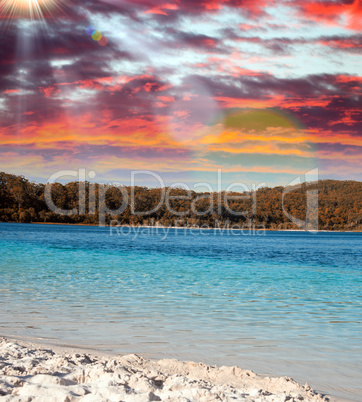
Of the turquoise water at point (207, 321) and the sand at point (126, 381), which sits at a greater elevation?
the sand at point (126, 381)

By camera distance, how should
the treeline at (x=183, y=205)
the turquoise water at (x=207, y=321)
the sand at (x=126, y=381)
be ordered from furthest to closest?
the treeline at (x=183, y=205), the turquoise water at (x=207, y=321), the sand at (x=126, y=381)

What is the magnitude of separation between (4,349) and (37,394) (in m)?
2.22

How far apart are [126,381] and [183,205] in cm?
15888

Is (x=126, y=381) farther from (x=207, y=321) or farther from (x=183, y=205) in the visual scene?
(x=183, y=205)

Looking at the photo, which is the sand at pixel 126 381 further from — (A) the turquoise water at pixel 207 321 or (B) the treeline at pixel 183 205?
(B) the treeline at pixel 183 205

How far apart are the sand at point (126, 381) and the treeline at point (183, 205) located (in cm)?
14533

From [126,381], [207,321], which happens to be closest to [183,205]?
[207,321]

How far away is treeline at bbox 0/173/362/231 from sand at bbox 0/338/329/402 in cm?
14533

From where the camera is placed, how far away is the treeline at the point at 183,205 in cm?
15225

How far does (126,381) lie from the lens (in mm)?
4750

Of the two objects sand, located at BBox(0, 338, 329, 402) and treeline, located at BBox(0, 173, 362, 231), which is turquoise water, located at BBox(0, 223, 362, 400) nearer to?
sand, located at BBox(0, 338, 329, 402)

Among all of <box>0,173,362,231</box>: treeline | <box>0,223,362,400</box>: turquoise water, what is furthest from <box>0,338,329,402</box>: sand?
<box>0,173,362,231</box>: treeline

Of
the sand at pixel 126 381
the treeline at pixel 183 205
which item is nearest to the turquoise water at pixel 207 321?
the sand at pixel 126 381

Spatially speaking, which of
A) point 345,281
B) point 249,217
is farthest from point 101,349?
point 249,217
